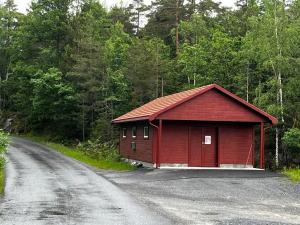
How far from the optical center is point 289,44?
2555 cm

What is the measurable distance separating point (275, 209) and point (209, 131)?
1203 cm

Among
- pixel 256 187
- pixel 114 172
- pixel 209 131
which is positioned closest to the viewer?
pixel 256 187

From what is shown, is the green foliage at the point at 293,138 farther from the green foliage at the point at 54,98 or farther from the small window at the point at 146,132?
the green foliage at the point at 54,98

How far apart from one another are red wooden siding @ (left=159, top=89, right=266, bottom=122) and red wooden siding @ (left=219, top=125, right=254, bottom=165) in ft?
3.46

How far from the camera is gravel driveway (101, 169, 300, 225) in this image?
1091cm

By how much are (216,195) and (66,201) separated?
4804 millimetres

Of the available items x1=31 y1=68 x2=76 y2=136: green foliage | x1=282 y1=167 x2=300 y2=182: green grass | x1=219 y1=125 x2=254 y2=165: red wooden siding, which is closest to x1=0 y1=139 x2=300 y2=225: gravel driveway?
x1=282 y1=167 x2=300 y2=182: green grass

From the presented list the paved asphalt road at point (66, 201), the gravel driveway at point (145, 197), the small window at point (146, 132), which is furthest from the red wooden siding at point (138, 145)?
the paved asphalt road at point (66, 201)

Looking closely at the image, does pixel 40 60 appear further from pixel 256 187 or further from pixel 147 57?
pixel 256 187

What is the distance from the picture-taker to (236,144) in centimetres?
2431

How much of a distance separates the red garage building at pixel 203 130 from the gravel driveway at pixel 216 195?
7.18ft

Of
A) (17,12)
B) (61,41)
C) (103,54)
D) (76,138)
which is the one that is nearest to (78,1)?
(61,41)

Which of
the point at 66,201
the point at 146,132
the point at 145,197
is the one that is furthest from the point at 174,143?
the point at 66,201

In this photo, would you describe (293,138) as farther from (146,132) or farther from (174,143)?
(146,132)
